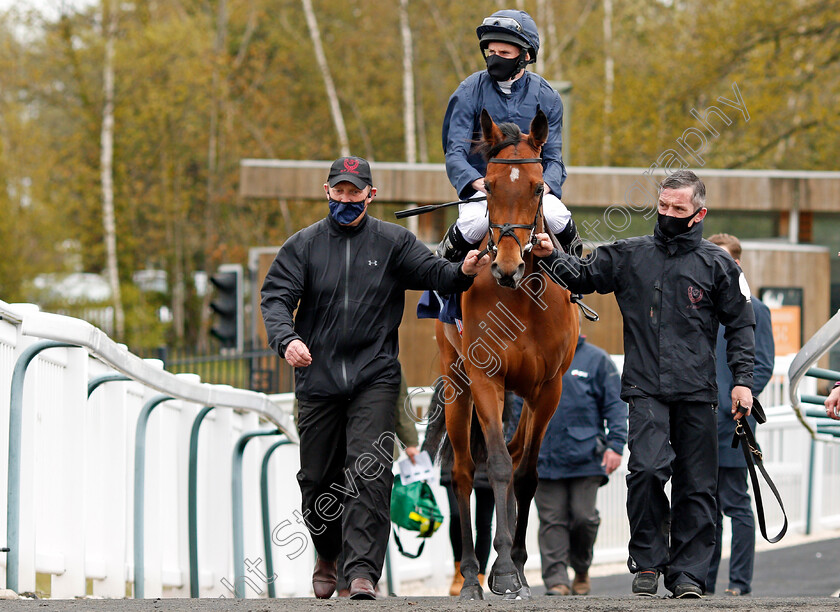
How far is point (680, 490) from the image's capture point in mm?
5551

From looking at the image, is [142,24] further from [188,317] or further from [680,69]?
[680,69]

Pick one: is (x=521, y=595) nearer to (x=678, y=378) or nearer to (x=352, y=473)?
(x=352, y=473)

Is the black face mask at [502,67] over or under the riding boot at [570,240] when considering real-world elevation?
over

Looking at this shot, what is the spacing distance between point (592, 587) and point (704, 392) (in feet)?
14.9

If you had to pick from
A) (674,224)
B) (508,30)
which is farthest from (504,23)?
(674,224)

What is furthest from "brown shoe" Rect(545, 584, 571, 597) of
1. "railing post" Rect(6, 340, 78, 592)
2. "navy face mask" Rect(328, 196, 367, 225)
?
"railing post" Rect(6, 340, 78, 592)

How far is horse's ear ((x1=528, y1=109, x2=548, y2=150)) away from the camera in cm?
577

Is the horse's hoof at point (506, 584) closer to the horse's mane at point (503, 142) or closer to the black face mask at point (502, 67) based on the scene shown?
the horse's mane at point (503, 142)

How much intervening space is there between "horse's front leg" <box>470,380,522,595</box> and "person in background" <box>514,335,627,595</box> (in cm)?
198

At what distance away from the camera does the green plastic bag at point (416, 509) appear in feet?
25.6

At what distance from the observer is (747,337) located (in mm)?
5492

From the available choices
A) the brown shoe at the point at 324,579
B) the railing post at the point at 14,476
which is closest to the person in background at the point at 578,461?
the brown shoe at the point at 324,579

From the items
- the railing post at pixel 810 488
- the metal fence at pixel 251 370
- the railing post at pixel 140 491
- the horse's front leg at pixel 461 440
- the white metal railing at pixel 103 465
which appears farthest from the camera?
the metal fence at pixel 251 370

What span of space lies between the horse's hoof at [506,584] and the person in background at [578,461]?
255 centimetres
